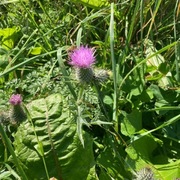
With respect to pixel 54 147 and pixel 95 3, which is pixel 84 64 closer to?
pixel 54 147

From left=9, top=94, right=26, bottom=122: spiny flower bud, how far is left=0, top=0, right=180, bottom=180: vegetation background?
4 cm

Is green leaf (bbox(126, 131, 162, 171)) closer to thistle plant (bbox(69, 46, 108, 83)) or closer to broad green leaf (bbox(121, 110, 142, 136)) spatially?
broad green leaf (bbox(121, 110, 142, 136))

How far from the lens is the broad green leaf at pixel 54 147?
1.54 meters

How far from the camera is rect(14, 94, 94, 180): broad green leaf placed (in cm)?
154

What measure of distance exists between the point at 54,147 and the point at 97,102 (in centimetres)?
21

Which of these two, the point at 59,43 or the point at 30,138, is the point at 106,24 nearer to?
the point at 59,43

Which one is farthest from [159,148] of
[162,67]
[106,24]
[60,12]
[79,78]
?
[60,12]

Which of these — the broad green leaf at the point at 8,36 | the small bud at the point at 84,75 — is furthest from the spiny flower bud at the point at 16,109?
the broad green leaf at the point at 8,36

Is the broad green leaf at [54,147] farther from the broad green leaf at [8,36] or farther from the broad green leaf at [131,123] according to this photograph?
the broad green leaf at [8,36]

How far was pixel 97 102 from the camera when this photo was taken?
63.9 inches

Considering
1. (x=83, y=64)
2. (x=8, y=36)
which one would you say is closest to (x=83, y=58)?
(x=83, y=64)

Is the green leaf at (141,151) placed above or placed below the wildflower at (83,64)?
below

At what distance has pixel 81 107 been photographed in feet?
4.90

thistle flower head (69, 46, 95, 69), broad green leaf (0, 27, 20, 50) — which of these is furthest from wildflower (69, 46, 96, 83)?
broad green leaf (0, 27, 20, 50)
